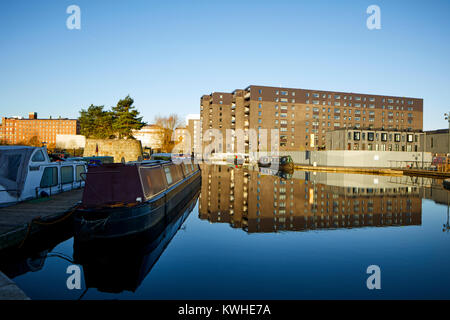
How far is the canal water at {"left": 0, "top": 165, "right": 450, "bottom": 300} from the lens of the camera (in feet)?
21.2

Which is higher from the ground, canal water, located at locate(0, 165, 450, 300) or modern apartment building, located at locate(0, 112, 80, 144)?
modern apartment building, located at locate(0, 112, 80, 144)

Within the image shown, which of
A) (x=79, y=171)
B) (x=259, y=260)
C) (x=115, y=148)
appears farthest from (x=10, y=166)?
(x=115, y=148)

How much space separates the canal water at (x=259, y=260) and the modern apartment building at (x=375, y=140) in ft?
172

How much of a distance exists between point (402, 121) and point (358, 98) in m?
21.2

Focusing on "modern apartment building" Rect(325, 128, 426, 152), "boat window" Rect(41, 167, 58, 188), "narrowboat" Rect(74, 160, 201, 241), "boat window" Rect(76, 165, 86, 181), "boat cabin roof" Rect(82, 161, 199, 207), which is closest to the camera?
"narrowboat" Rect(74, 160, 201, 241)

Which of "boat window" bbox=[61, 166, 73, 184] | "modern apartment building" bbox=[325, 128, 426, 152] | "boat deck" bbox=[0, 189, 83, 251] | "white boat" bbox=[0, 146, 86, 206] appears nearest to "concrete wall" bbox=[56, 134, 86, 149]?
"boat window" bbox=[61, 166, 73, 184]

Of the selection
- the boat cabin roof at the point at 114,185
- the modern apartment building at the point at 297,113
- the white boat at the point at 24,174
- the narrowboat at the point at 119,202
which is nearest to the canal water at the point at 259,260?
the narrowboat at the point at 119,202

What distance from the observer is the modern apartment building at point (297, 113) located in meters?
94.4

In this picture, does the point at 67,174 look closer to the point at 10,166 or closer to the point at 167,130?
the point at 10,166

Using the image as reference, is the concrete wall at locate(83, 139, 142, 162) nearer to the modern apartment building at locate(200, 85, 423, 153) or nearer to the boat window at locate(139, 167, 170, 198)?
the boat window at locate(139, 167, 170, 198)

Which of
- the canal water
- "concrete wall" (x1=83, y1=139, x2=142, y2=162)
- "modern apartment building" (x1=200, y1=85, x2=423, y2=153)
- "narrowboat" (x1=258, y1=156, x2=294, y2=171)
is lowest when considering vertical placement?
the canal water

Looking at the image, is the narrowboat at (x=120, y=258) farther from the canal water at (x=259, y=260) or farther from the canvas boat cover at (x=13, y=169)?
the canvas boat cover at (x=13, y=169)

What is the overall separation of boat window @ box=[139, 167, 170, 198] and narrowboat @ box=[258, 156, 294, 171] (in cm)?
3395
